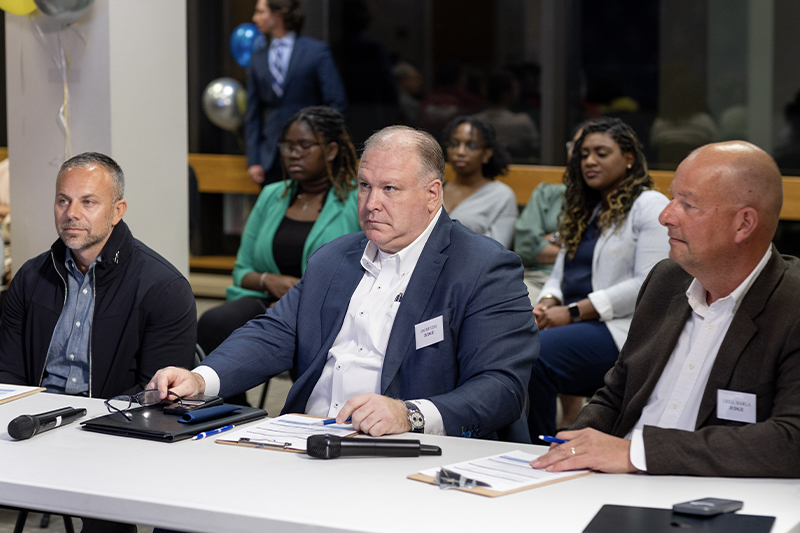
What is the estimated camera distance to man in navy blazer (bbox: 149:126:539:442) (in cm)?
228

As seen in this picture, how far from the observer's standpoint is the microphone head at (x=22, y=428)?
187 cm

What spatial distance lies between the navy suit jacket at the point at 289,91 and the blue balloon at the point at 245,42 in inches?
19.0

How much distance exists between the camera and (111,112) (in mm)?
3699

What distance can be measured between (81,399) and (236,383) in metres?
0.38

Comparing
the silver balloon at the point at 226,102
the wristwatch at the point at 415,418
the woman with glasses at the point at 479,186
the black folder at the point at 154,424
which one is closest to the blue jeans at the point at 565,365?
the woman with glasses at the point at 479,186

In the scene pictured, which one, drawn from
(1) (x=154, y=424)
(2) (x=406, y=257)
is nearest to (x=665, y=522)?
(1) (x=154, y=424)

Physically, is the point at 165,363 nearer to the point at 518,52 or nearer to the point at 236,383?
the point at 236,383

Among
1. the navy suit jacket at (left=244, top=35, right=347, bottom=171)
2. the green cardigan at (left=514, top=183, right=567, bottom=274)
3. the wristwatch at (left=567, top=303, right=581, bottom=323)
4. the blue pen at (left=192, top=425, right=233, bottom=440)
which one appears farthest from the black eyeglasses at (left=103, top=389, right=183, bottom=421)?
the navy suit jacket at (left=244, top=35, right=347, bottom=171)

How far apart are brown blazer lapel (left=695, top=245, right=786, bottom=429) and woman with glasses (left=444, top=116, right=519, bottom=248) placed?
2.85 m

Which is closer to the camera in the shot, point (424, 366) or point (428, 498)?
point (428, 498)

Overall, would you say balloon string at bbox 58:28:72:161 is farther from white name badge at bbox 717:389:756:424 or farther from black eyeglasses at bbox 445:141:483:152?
white name badge at bbox 717:389:756:424

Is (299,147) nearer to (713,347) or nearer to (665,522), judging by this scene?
(713,347)

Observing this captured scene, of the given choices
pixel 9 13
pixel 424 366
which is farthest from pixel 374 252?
pixel 9 13

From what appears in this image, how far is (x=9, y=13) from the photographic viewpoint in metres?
3.79
